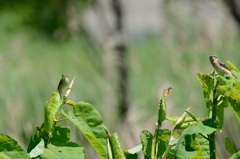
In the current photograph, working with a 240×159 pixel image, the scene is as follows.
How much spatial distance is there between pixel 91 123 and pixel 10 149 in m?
0.09

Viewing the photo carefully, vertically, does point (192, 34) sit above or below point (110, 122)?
above

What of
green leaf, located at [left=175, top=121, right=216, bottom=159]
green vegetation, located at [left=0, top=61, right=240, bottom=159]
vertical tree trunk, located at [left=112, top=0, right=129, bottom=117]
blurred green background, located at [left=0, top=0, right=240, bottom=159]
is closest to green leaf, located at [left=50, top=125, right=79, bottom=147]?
green vegetation, located at [left=0, top=61, right=240, bottom=159]

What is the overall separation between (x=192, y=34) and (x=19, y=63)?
5.32 ft

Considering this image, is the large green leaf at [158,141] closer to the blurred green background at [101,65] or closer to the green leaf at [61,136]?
the green leaf at [61,136]

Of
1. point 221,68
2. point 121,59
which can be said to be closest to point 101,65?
point 121,59

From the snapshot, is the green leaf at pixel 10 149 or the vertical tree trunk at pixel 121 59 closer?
the green leaf at pixel 10 149

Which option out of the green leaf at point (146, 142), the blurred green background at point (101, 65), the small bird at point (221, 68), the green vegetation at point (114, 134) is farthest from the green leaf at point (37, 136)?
the blurred green background at point (101, 65)

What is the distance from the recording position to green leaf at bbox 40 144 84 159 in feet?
1.77

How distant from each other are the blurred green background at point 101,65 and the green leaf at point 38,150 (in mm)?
2020

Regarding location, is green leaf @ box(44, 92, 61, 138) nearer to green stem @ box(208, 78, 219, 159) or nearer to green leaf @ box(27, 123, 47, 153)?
green leaf @ box(27, 123, 47, 153)

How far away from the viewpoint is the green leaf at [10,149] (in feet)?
1.74

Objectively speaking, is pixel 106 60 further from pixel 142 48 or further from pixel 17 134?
pixel 142 48

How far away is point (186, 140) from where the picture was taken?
21.5 inches

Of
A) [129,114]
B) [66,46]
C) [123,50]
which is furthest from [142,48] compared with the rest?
[129,114]
